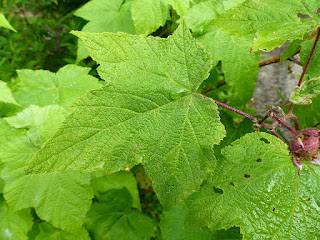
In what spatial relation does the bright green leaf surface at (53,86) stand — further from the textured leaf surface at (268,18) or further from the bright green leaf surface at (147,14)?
the textured leaf surface at (268,18)

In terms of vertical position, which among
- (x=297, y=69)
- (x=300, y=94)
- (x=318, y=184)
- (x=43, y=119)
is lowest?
(x=297, y=69)

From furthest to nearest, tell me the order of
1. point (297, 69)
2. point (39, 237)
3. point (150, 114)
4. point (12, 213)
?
point (297, 69) → point (39, 237) → point (12, 213) → point (150, 114)

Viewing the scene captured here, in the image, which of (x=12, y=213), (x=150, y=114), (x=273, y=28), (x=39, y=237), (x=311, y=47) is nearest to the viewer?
(x=150, y=114)

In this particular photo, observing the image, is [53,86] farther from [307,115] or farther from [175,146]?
[307,115]

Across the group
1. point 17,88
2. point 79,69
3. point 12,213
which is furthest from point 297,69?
point 12,213

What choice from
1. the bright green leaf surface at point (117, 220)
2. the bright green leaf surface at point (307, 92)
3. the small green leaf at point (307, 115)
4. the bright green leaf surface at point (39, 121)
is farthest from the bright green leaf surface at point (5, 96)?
the small green leaf at point (307, 115)

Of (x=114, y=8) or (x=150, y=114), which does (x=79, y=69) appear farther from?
(x=150, y=114)

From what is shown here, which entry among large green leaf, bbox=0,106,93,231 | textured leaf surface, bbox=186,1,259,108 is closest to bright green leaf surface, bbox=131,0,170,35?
textured leaf surface, bbox=186,1,259,108
